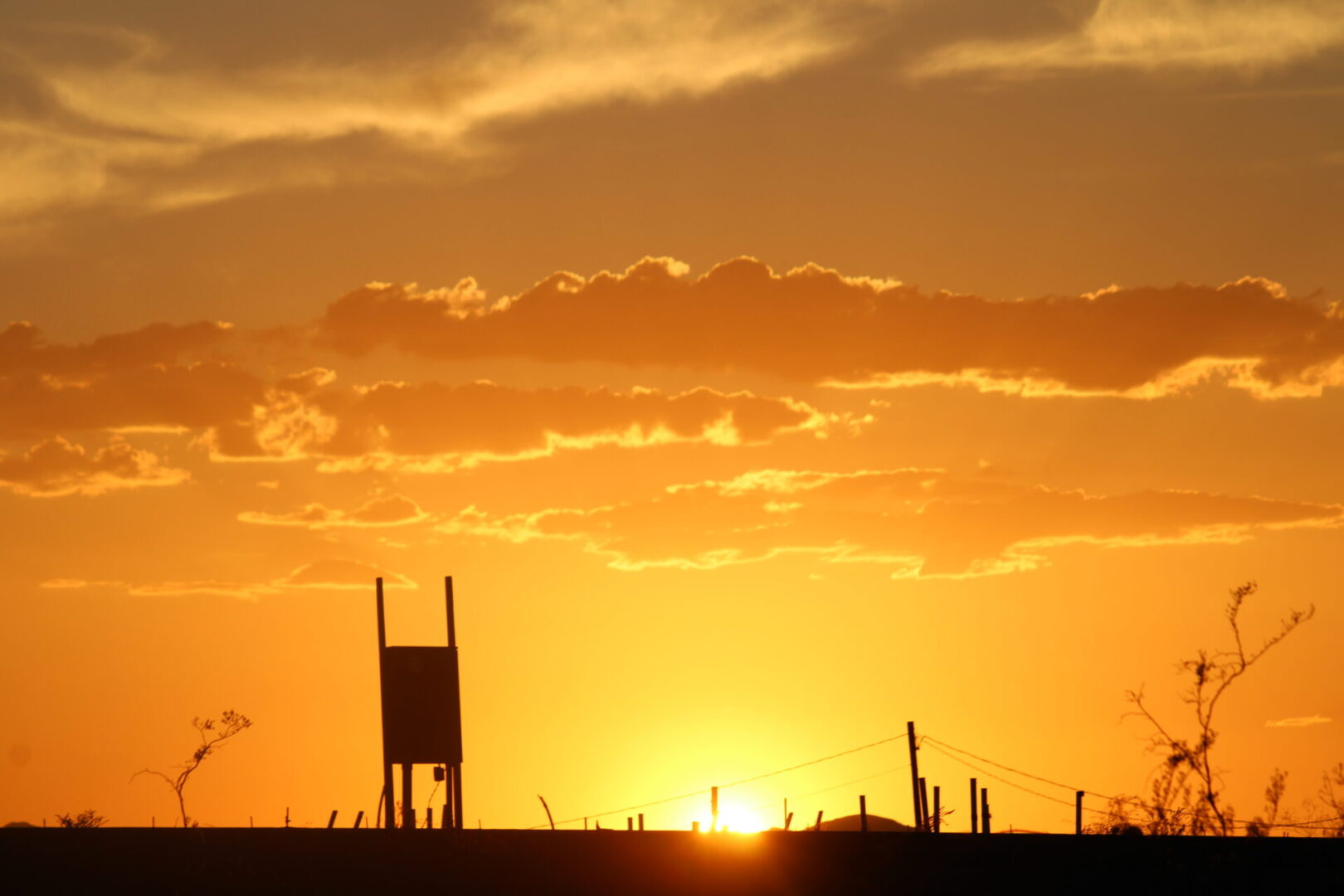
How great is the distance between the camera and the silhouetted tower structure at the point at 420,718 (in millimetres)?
39031

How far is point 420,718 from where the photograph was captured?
129 ft

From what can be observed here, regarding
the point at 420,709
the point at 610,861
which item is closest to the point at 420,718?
the point at 420,709

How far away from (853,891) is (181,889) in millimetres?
10770

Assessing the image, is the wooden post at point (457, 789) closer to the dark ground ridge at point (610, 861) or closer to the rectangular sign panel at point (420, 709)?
the rectangular sign panel at point (420, 709)

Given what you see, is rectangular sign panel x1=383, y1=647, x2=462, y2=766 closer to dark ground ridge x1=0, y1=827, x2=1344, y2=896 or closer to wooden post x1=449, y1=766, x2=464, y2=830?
wooden post x1=449, y1=766, x2=464, y2=830

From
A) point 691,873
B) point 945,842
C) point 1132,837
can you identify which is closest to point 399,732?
point 691,873

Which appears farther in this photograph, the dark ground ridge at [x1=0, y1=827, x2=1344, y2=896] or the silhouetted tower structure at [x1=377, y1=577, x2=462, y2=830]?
the silhouetted tower structure at [x1=377, y1=577, x2=462, y2=830]

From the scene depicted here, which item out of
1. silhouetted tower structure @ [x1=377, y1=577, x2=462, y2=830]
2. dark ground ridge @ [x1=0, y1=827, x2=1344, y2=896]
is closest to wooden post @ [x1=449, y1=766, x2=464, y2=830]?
silhouetted tower structure @ [x1=377, y1=577, x2=462, y2=830]

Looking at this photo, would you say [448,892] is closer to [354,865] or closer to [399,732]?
[354,865]

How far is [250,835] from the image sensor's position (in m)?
29.0

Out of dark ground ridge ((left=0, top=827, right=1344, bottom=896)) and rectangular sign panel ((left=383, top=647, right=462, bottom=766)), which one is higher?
rectangular sign panel ((left=383, top=647, right=462, bottom=766))

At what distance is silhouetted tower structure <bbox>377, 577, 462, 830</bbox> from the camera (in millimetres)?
39031

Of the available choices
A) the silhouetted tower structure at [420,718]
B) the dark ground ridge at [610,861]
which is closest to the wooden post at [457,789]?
the silhouetted tower structure at [420,718]

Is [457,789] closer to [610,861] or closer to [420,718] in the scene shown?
[420,718]
